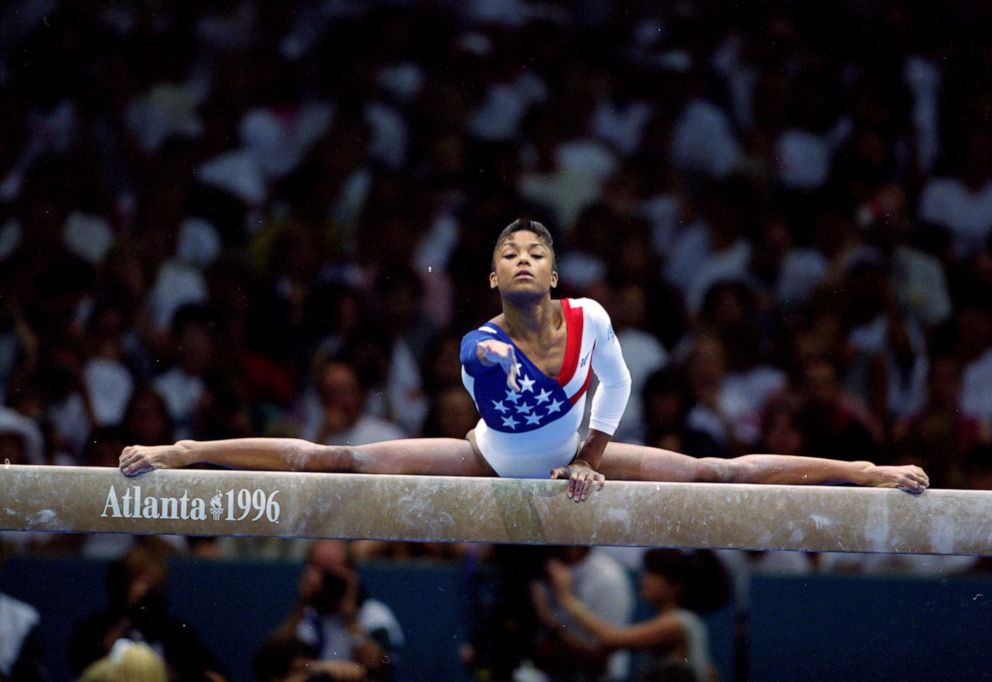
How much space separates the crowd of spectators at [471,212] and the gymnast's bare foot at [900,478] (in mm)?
1548

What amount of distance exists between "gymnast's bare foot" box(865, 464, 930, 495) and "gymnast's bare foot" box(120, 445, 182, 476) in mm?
2376

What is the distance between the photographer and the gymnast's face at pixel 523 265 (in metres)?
4.14

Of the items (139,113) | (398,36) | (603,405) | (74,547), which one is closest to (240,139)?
(139,113)

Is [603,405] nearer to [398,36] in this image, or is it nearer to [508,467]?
[508,467]

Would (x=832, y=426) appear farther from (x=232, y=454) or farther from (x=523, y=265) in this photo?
(x=232, y=454)

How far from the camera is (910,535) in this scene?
402cm

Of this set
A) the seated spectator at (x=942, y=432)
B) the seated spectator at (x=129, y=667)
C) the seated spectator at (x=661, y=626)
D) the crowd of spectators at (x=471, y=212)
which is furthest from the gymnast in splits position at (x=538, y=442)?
the seated spectator at (x=942, y=432)

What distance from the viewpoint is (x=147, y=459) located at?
13.6ft

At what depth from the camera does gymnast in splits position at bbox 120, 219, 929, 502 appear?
416 centimetres

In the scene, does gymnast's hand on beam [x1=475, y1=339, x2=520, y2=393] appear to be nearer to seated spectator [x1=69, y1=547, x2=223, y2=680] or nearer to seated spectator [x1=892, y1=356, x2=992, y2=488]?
seated spectator [x1=69, y1=547, x2=223, y2=680]

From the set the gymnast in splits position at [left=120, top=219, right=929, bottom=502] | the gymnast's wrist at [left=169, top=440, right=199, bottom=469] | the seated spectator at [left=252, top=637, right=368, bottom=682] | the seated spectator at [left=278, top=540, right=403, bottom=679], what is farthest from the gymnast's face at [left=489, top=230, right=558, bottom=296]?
the seated spectator at [left=252, top=637, right=368, bottom=682]

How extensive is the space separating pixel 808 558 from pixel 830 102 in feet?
10.2

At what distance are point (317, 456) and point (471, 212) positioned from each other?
3.05 meters

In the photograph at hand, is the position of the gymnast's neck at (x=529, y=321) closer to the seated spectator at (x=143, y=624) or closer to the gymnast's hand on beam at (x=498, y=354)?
the gymnast's hand on beam at (x=498, y=354)
